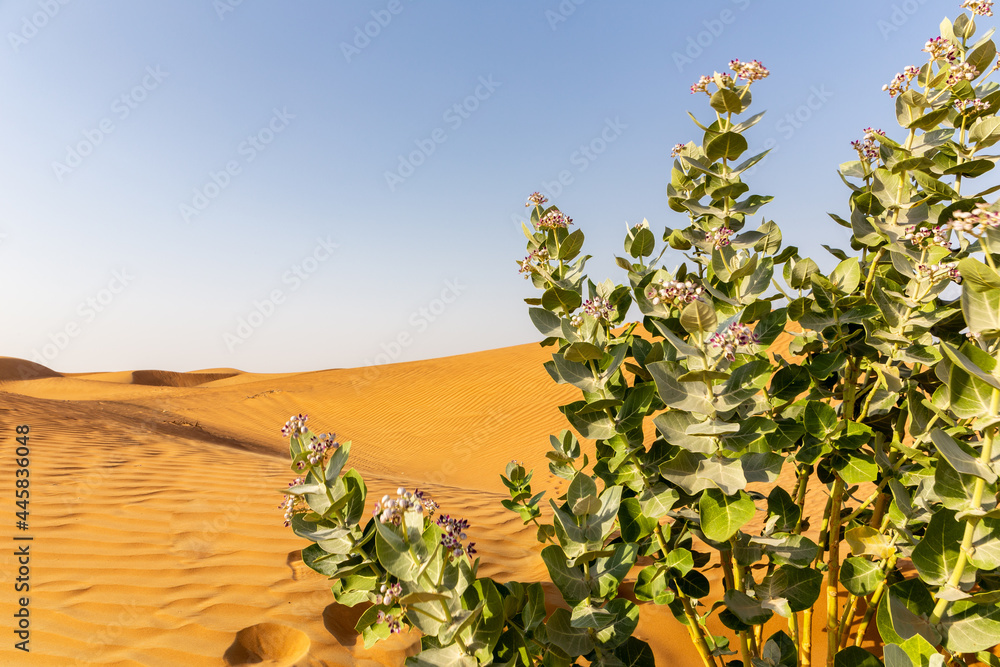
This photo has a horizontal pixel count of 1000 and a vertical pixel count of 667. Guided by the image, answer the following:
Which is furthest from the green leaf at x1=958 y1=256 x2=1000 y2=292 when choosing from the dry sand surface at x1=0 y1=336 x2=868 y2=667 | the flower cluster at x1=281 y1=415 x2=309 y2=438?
the dry sand surface at x1=0 y1=336 x2=868 y2=667

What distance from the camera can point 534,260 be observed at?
6.56 feet

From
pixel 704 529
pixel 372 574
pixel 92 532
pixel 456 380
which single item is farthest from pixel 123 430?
pixel 456 380

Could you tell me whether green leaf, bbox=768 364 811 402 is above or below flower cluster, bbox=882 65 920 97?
below

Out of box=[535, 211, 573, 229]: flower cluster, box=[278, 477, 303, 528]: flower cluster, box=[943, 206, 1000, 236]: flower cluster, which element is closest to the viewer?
box=[943, 206, 1000, 236]: flower cluster

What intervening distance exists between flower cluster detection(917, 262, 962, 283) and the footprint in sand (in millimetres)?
3565

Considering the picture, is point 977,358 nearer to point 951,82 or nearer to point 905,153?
point 905,153

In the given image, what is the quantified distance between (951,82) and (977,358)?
126 cm

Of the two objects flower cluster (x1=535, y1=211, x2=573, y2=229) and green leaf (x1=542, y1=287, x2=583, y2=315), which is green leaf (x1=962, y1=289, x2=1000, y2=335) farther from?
flower cluster (x1=535, y1=211, x2=573, y2=229)

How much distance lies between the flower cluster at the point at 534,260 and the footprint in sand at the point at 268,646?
2.69 m

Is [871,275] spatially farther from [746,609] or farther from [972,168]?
[746,609]

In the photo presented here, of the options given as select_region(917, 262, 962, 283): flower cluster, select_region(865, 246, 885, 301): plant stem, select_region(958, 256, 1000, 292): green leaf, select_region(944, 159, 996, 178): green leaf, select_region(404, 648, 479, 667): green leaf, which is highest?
select_region(944, 159, 996, 178): green leaf

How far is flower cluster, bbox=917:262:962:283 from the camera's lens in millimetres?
1651

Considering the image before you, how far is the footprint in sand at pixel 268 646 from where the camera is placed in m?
3.08

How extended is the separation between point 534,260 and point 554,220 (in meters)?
0.17
